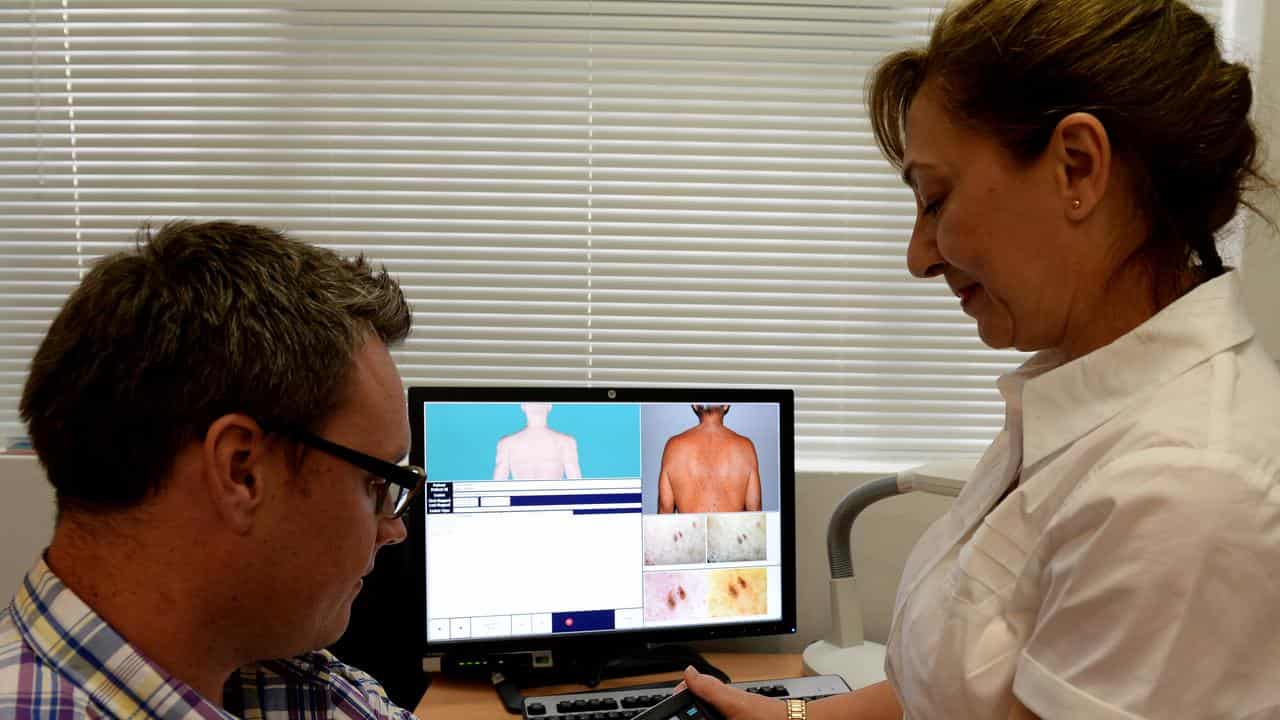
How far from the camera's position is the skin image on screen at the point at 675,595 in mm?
1862

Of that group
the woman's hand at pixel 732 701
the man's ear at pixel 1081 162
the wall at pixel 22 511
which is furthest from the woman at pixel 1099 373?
the wall at pixel 22 511

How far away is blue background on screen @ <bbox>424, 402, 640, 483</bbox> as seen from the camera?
1804mm

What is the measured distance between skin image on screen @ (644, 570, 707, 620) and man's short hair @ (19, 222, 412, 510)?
1.11 meters

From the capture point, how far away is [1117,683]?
2.64 feet

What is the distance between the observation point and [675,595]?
187cm

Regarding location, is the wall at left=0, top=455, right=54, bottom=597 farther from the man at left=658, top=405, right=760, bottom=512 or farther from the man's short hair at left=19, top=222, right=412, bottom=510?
the man's short hair at left=19, top=222, right=412, bottom=510

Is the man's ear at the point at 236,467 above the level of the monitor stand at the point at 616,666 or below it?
above

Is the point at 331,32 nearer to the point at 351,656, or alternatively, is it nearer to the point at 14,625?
the point at 351,656

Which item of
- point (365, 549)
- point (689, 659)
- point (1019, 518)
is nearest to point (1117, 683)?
point (1019, 518)

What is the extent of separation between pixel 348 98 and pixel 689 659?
1363 mm

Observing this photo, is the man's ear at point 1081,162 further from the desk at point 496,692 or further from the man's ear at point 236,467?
the desk at point 496,692

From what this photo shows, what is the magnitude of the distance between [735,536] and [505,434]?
481 millimetres

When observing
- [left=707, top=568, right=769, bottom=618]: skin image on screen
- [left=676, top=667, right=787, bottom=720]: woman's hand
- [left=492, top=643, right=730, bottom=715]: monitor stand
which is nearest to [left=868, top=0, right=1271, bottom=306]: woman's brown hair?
[left=676, top=667, right=787, bottom=720]: woman's hand

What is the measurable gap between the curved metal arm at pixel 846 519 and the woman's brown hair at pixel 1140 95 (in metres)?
0.87
